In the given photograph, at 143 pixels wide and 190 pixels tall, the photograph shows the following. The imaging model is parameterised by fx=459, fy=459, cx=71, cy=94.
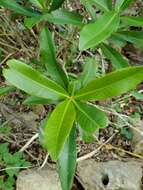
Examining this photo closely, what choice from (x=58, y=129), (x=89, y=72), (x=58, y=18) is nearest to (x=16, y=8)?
(x=58, y=18)

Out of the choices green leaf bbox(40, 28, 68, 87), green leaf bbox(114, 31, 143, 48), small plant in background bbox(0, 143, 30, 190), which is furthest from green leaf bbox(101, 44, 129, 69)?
small plant in background bbox(0, 143, 30, 190)

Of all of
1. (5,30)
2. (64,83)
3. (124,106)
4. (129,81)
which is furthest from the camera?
(124,106)

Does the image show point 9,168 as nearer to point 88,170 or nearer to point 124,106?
point 88,170

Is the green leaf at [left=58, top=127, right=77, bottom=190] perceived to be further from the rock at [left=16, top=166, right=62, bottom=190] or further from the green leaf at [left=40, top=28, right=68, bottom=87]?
the rock at [left=16, top=166, right=62, bottom=190]

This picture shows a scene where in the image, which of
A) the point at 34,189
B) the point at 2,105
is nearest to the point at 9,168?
the point at 34,189

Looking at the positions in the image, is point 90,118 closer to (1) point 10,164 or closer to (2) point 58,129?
(2) point 58,129

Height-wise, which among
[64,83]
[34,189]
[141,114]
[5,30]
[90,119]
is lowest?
[34,189]
